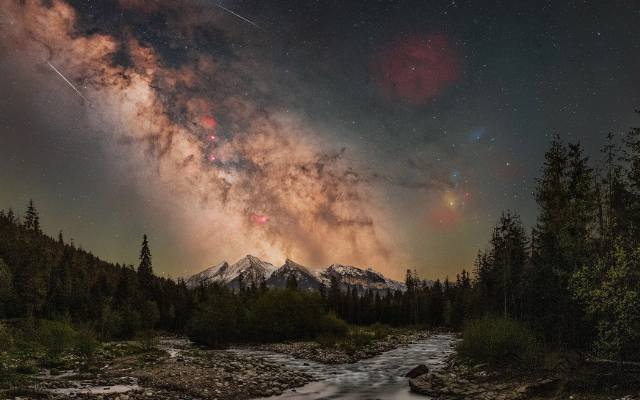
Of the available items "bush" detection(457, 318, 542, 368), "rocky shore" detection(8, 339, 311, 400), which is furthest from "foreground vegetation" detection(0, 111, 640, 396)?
"rocky shore" detection(8, 339, 311, 400)

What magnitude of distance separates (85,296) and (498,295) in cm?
8445

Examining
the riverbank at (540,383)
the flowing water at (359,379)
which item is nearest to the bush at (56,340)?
the flowing water at (359,379)

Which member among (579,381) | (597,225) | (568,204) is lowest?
(579,381)

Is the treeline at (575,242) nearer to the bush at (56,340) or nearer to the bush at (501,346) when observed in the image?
the bush at (501,346)

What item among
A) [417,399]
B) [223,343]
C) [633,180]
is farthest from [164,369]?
[633,180]

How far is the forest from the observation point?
70.0 ft

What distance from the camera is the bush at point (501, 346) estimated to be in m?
25.7

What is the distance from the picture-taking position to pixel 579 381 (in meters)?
18.1

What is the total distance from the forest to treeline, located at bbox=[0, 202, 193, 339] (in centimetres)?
27

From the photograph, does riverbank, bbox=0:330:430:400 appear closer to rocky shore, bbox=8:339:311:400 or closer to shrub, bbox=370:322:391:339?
rocky shore, bbox=8:339:311:400

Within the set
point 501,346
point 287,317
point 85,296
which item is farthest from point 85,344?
point 85,296

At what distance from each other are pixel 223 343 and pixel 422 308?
3327 inches

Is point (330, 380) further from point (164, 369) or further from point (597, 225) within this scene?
point (597, 225)

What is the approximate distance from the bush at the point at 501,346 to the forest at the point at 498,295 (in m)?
2.84
